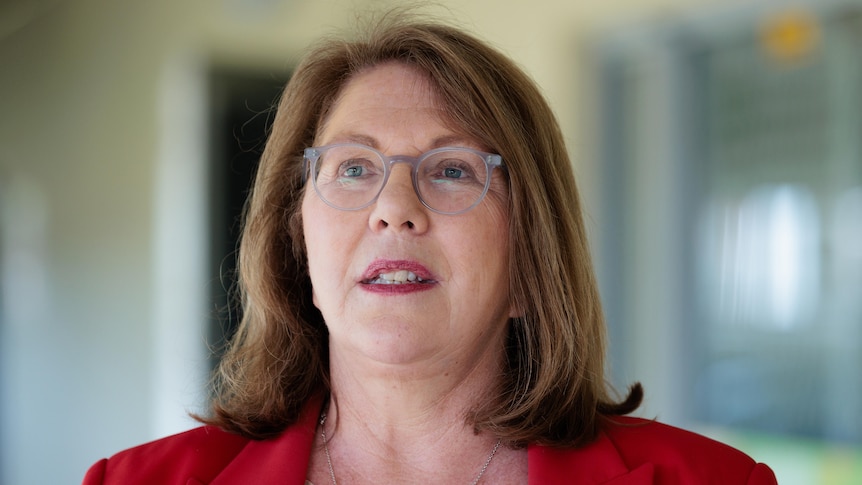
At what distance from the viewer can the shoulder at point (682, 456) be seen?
1.69 metres

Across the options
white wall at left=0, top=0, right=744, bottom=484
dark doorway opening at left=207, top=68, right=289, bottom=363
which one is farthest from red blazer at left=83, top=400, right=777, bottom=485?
dark doorway opening at left=207, top=68, right=289, bottom=363

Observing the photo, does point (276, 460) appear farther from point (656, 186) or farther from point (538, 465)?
point (656, 186)

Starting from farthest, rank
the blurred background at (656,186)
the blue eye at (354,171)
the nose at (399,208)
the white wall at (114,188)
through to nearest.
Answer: the white wall at (114,188), the blurred background at (656,186), the blue eye at (354,171), the nose at (399,208)

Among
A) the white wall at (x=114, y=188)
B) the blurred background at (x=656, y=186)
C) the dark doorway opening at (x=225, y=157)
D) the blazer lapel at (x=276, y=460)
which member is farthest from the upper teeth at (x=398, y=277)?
the dark doorway opening at (x=225, y=157)

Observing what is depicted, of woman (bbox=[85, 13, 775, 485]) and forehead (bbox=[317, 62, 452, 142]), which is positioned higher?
forehead (bbox=[317, 62, 452, 142])

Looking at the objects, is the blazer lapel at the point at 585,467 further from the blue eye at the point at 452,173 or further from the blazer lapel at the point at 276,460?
the blue eye at the point at 452,173

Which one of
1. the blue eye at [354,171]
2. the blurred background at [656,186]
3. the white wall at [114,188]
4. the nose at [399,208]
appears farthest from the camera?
the white wall at [114,188]

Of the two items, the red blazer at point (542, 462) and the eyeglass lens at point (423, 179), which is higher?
the eyeglass lens at point (423, 179)

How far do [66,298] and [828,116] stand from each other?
5.26m

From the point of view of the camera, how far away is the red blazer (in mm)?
1693

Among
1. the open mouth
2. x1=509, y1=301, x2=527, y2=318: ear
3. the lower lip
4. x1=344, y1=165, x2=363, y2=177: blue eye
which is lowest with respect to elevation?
x1=509, y1=301, x2=527, y2=318: ear

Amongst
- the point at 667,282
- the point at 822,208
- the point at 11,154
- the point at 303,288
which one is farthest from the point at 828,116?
the point at 11,154

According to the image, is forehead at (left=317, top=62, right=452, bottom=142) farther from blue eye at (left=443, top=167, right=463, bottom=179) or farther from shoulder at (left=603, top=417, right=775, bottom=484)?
shoulder at (left=603, top=417, right=775, bottom=484)

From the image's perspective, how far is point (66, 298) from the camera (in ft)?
22.0
